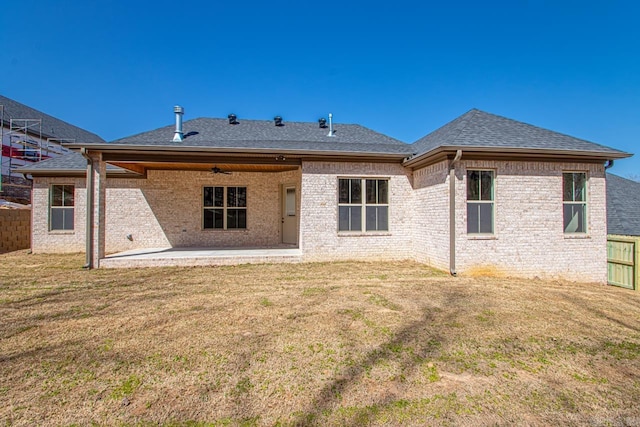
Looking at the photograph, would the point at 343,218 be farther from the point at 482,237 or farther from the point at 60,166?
the point at 60,166

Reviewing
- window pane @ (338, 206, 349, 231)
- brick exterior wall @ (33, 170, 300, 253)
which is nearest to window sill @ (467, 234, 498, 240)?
window pane @ (338, 206, 349, 231)

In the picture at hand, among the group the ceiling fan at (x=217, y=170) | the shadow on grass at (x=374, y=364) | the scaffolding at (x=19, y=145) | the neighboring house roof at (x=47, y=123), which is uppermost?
the neighboring house roof at (x=47, y=123)

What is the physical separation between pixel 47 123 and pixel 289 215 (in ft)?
72.7

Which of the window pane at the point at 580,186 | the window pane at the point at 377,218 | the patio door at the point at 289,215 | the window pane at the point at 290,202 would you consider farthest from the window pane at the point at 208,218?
the window pane at the point at 580,186

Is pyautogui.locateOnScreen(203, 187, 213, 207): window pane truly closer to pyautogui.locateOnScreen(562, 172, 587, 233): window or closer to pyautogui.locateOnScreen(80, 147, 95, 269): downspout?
pyautogui.locateOnScreen(80, 147, 95, 269): downspout

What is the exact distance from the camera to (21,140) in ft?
68.1

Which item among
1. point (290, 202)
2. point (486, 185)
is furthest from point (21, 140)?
point (486, 185)

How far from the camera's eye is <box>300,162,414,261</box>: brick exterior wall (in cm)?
905

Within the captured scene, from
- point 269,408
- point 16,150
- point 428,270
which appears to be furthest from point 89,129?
point 269,408

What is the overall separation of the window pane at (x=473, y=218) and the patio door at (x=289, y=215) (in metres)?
5.71

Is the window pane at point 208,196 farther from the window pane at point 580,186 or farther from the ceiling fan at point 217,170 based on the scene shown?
the window pane at point 580,186

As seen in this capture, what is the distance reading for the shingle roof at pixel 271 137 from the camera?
9.23 metres

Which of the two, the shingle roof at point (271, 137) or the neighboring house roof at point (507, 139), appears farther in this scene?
the shingle roof at point (271, 137)

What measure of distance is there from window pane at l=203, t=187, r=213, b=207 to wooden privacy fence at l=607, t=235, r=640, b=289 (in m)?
11.7
